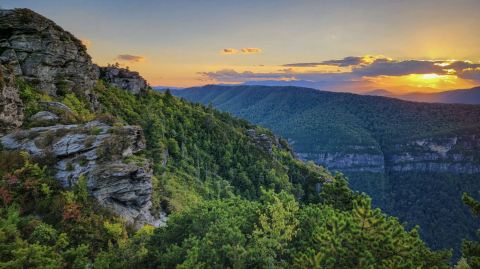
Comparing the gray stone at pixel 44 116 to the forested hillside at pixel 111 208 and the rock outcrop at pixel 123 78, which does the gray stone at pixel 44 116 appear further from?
the rock outcrop at pixel 123 78

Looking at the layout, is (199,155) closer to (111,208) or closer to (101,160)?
(101,160)

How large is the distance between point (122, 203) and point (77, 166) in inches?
205

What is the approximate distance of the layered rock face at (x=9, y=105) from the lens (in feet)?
131

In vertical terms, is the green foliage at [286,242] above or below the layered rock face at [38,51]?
below

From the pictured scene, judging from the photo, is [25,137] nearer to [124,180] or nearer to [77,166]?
[77,166]

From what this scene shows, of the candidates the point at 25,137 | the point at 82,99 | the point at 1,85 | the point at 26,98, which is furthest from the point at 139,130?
the point at 82,99

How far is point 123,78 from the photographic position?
10012cm

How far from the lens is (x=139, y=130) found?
40781 mm

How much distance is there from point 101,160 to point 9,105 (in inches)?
531

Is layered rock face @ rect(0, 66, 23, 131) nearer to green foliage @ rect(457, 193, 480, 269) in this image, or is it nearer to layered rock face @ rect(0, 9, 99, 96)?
layered rock face @ rect(0, 9, 99, 96)

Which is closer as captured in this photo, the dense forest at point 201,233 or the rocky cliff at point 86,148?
the dense forest at point 201,233

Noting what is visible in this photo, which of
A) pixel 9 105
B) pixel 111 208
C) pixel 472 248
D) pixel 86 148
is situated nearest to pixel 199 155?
pixel 9 105

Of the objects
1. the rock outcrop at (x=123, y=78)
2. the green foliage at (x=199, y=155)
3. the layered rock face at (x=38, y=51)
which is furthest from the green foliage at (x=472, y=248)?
the rock outcrop at (x=123, y=78)

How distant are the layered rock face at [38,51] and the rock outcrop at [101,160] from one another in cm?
2216
